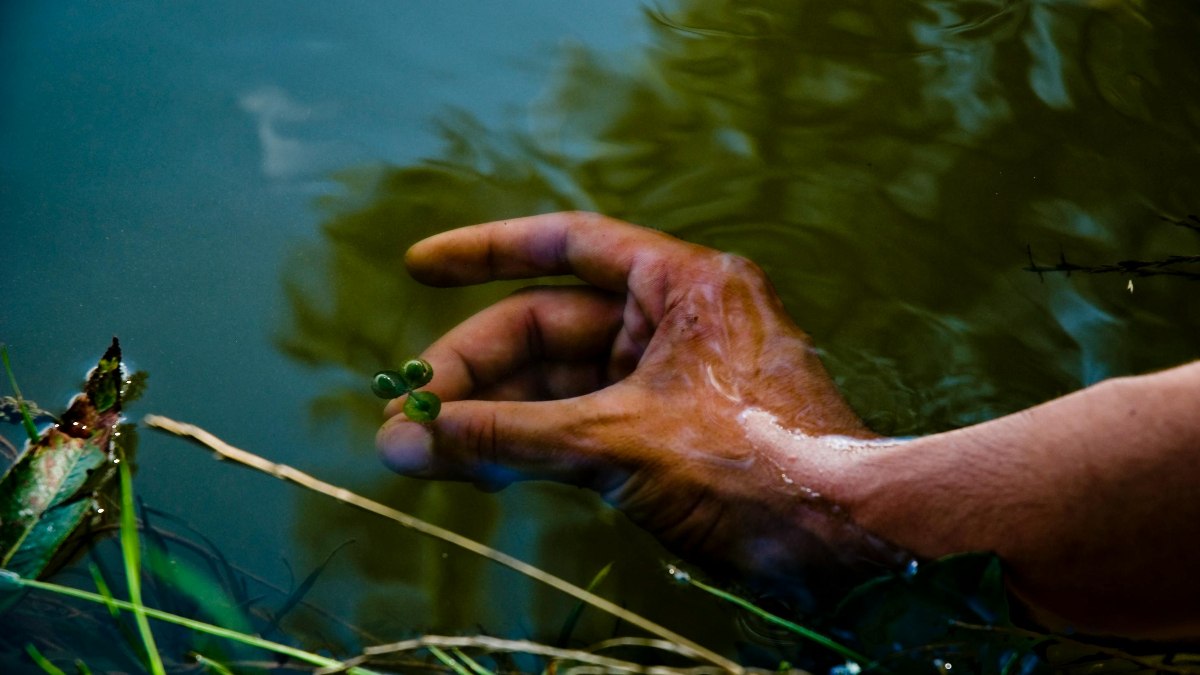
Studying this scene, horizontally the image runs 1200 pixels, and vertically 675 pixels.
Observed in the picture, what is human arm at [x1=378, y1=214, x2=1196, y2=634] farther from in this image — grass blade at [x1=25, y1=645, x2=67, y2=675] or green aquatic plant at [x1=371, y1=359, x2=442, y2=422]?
grass blade at [x1=25, y1=645, x2=67, y2=675]

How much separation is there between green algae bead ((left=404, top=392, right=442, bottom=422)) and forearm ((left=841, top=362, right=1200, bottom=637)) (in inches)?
34.3

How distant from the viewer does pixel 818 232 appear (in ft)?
7.89

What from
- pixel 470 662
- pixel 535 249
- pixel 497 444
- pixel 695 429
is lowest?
pixel 470 662

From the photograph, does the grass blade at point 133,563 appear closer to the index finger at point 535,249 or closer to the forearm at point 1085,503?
the index finger at point 535,249

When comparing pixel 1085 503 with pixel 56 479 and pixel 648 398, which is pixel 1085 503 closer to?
pixel 648 398

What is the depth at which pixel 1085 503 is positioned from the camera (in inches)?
56.3

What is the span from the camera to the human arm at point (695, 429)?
5.20ft

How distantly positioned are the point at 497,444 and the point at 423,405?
6.6 inches

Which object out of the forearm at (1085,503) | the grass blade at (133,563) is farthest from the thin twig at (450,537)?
the forearm at (1085,503)

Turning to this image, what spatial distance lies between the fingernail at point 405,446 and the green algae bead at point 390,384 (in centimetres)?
8

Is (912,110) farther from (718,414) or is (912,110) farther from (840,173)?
(718,414)

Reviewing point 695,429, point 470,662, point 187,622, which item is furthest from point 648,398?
point 187,622

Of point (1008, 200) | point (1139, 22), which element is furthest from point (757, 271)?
point (1139, 22)

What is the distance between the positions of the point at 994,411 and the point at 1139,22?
157 cm
